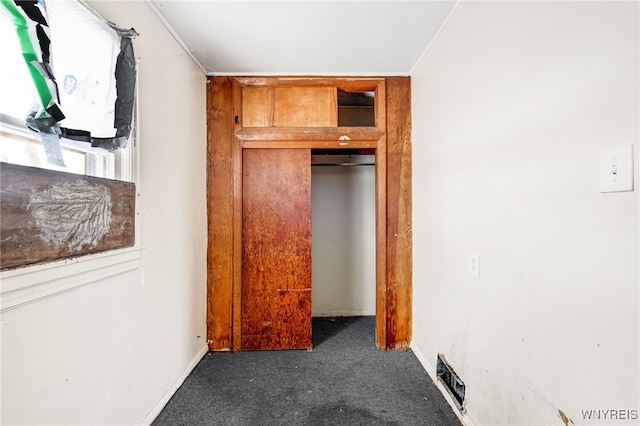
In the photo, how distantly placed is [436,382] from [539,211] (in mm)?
1452

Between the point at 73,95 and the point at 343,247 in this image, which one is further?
the point at 343,247

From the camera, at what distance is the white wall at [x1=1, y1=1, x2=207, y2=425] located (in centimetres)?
90

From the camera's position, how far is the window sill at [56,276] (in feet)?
2.69

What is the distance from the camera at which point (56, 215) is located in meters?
0.96

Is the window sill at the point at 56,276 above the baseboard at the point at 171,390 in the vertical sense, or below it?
above

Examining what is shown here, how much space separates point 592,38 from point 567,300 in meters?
0.83

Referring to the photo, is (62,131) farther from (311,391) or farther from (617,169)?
(311,391)

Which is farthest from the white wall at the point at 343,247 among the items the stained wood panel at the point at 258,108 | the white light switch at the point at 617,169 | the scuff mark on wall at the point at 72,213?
the white light switch at the point at 617,169

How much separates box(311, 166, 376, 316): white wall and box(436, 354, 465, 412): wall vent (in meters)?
1.29

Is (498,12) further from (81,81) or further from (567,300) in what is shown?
(81,81)

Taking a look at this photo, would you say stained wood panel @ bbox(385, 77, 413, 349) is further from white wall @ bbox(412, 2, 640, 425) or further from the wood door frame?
white wall @ bbox(412, 2, 640, 425)

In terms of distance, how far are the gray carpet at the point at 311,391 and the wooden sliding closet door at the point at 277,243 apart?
0.98 ft

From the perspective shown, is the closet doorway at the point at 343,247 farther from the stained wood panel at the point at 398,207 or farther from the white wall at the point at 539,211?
the white wall at the point at 539,211

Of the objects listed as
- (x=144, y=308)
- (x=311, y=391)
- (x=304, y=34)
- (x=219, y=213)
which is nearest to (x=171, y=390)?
(x=144, y=308)
